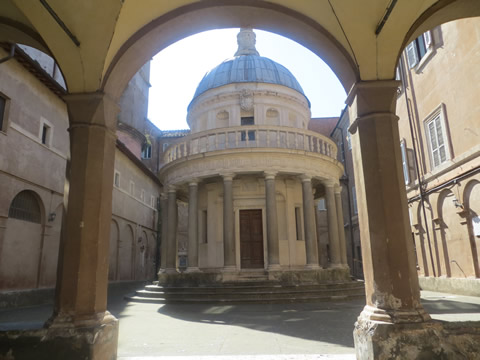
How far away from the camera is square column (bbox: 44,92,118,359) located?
4.67m

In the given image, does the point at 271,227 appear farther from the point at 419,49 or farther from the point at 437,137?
the point at 419,49

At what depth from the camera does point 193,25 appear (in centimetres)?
618

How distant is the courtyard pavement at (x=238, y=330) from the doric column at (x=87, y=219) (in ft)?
2.71

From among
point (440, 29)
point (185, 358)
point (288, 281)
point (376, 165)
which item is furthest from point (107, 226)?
point (440, 29)

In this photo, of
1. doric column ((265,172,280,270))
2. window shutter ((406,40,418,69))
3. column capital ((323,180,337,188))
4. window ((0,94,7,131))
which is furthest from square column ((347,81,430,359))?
window shutter ((406,40,418,69))

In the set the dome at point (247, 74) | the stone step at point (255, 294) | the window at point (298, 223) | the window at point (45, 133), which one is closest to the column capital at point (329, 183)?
the window at point (298, 223)

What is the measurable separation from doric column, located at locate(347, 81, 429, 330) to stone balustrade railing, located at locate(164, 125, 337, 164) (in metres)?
10.8

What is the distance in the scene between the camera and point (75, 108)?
217 inches

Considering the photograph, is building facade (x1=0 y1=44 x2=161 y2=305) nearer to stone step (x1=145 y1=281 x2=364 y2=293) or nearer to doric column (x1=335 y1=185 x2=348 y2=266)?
stone step (x1=145 y1=281 x2=364 y2=293)

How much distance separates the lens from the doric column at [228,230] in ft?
50.3

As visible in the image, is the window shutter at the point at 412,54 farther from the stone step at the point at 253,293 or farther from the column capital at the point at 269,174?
the stone step at the point at 253,293

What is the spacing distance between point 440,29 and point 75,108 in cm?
1602

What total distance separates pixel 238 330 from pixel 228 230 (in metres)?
7.60

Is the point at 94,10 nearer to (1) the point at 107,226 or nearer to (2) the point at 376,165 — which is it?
(1) the point at 107,226
